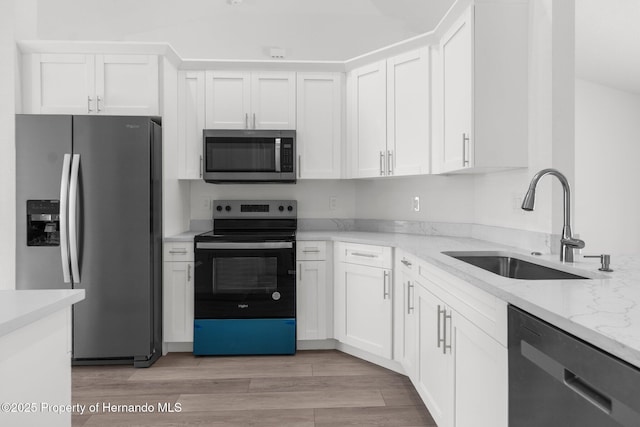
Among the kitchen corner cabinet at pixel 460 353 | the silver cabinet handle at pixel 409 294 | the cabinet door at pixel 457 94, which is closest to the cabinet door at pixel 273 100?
the cabinet door at pixel 457 94

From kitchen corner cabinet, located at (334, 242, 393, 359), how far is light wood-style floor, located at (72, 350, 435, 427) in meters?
0.18

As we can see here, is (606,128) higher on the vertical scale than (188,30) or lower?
lower

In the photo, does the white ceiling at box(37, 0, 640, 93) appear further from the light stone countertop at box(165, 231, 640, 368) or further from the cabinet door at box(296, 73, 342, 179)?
the light stone countertop at box(165, 231, 640, 368)

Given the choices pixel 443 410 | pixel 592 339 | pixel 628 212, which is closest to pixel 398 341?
pixel 443 410

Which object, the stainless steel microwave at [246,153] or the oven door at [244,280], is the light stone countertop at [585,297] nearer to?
the oven door at [244,280]

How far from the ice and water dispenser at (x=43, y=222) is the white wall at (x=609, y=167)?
556 centimetres

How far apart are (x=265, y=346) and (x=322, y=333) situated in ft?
1.45

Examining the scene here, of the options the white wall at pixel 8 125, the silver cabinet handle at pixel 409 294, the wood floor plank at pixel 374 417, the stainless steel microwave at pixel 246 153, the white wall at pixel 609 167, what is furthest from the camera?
the white wall at pixel 609 167

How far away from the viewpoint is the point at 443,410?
1.85 metres

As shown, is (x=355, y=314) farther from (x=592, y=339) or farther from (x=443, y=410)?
(x=592, y=339)

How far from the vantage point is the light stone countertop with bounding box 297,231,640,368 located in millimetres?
810

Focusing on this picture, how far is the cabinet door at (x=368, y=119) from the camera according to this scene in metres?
3.18

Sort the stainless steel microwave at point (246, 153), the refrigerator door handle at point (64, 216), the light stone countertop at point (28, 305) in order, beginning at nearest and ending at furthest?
the light stone countertop at point (28, 305), the refrigerator door handle at point (64, 216), the stainless steel microwave at point (246, 153)

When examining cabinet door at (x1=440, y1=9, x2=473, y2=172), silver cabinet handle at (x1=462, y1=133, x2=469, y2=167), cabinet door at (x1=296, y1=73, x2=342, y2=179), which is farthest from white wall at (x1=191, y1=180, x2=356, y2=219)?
silver cabinet handle at (x1=462, y1=133, x2=469, y2=167)
